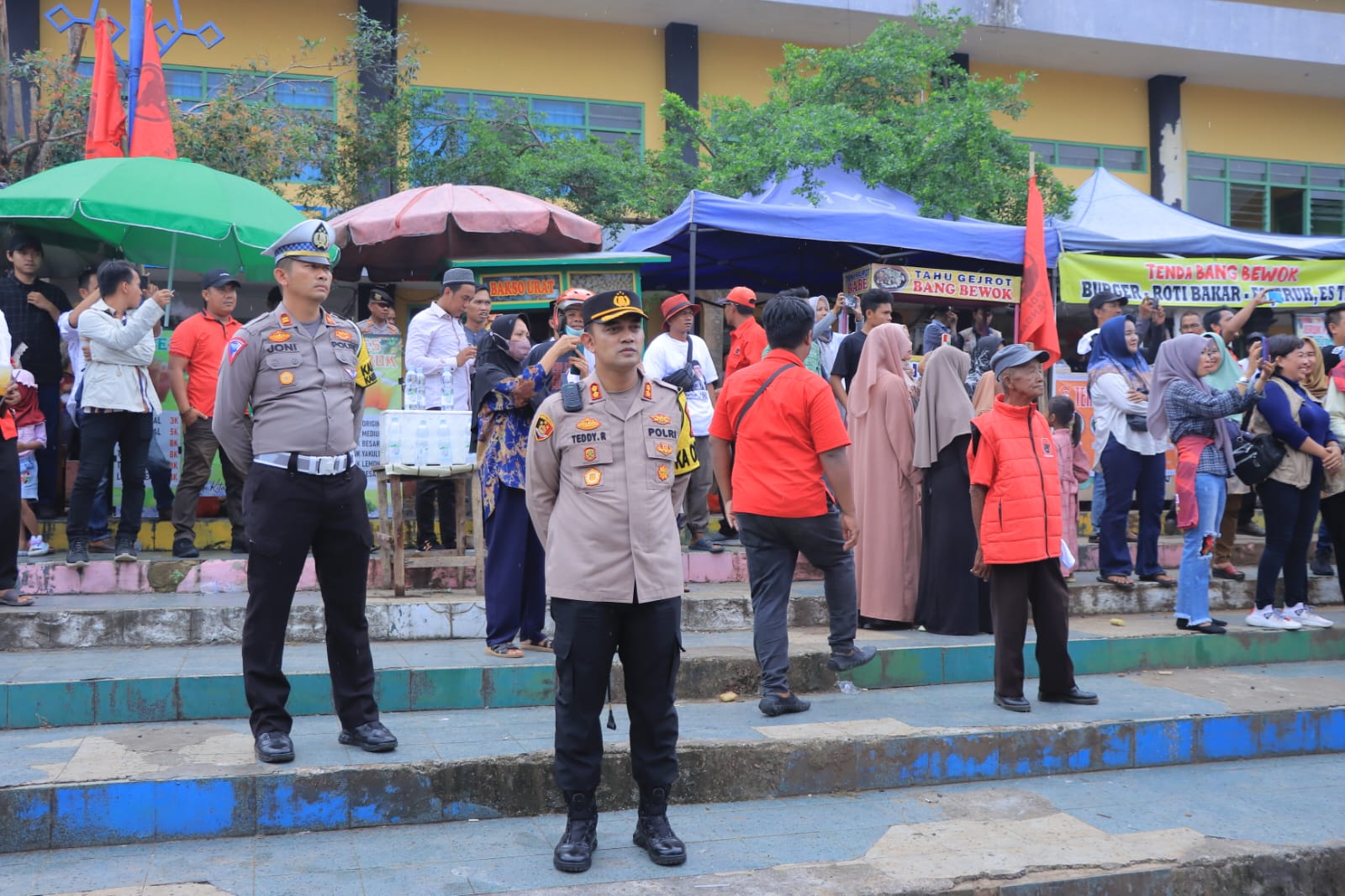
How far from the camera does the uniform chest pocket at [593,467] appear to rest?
155 inches

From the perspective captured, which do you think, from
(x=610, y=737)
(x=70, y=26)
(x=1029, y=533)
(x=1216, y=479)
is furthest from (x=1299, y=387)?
(x=70, y=26)

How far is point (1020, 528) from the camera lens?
5.71 metres

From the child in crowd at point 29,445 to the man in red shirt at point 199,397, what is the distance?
873 mm

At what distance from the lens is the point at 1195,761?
218 inches

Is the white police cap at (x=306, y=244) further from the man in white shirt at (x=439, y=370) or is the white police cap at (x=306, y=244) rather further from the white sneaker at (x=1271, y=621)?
the white sneaker at (x=1271, y=621)

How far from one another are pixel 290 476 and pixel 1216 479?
18.9 feet

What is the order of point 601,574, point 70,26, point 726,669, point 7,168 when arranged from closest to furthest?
point 601,574 → point 726,669 → point 7,168 → point 70,26

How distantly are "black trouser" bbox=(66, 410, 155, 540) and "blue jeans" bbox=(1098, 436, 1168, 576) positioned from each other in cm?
676

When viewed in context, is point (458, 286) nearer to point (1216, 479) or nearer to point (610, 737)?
point (610, 737)

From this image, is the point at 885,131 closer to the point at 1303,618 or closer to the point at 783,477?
the point at 1303,618

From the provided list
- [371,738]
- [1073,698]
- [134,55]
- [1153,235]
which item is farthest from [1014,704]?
[134,55]

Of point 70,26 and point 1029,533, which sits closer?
point 1029,533

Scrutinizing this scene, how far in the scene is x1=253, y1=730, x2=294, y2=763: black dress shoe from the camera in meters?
4.36

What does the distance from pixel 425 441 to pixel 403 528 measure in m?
0.61
